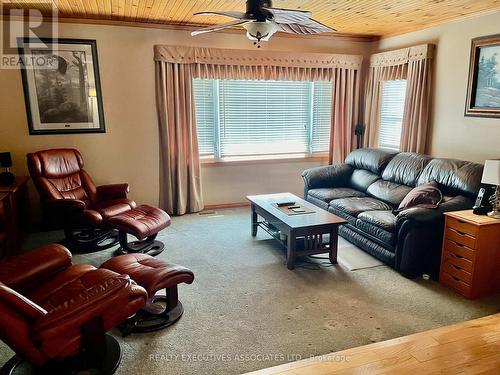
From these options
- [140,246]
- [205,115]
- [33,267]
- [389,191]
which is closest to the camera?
[33,267]

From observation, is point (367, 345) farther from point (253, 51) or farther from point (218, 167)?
point (253, 51)

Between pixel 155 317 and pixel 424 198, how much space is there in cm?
262

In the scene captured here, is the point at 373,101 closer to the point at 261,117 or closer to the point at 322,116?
the point at 322,116

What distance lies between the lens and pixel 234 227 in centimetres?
455

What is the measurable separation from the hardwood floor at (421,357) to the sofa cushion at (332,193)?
7.35 ft

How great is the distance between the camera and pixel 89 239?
159 inches

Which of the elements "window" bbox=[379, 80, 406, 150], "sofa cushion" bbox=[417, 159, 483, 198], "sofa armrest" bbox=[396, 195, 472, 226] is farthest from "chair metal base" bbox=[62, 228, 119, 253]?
"window" bbox=[379, 80, 406, 150]

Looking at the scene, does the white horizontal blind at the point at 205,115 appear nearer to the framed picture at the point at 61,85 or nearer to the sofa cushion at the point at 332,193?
the framed picture at the point at 61,85

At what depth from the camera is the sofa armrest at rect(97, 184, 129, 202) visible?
169 inches

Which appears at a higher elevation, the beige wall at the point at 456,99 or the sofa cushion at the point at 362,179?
the beige wall at the point at 456,99

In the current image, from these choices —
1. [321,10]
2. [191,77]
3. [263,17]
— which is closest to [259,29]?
[263,17]

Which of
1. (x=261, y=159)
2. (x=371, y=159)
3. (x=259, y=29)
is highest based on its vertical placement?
(x=259, y=29)

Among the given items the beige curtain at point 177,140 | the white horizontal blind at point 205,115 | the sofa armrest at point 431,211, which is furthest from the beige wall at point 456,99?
the beige curtain at point 177,140

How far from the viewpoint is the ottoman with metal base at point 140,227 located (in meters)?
3.47
